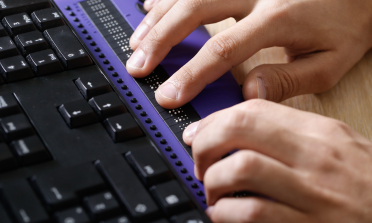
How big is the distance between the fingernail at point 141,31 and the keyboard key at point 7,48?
0.19 m

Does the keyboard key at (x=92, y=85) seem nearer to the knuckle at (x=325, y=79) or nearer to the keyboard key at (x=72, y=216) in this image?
the keyboard key at (x=72, y=216)

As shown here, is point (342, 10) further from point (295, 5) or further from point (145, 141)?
point (145, 141)

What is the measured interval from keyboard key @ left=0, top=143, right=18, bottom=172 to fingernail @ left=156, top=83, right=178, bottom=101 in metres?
0.20

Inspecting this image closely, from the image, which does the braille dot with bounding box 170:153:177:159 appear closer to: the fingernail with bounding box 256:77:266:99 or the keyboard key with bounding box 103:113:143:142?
the keyboard key with bounding box 103:113:143:142

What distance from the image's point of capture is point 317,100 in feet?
2.12

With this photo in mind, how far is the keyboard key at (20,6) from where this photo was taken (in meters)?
0.54

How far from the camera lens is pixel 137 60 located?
549 millimetres

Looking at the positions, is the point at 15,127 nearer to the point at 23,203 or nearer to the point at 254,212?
the point at 23,203

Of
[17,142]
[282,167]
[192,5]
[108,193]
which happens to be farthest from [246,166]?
[192,5]

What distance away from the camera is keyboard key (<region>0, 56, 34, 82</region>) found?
0.47m

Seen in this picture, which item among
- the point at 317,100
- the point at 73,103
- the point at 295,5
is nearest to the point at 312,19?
the point at 295,5

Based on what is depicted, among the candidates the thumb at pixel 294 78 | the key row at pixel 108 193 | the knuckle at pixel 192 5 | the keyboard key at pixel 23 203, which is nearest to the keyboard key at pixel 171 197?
the key row at pixel 108 193

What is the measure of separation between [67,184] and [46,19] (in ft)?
0.90

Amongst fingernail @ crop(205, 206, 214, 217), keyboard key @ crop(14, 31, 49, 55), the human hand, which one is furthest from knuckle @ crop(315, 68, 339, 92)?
keyboard key @ crop(14, 31, 49, 55)
